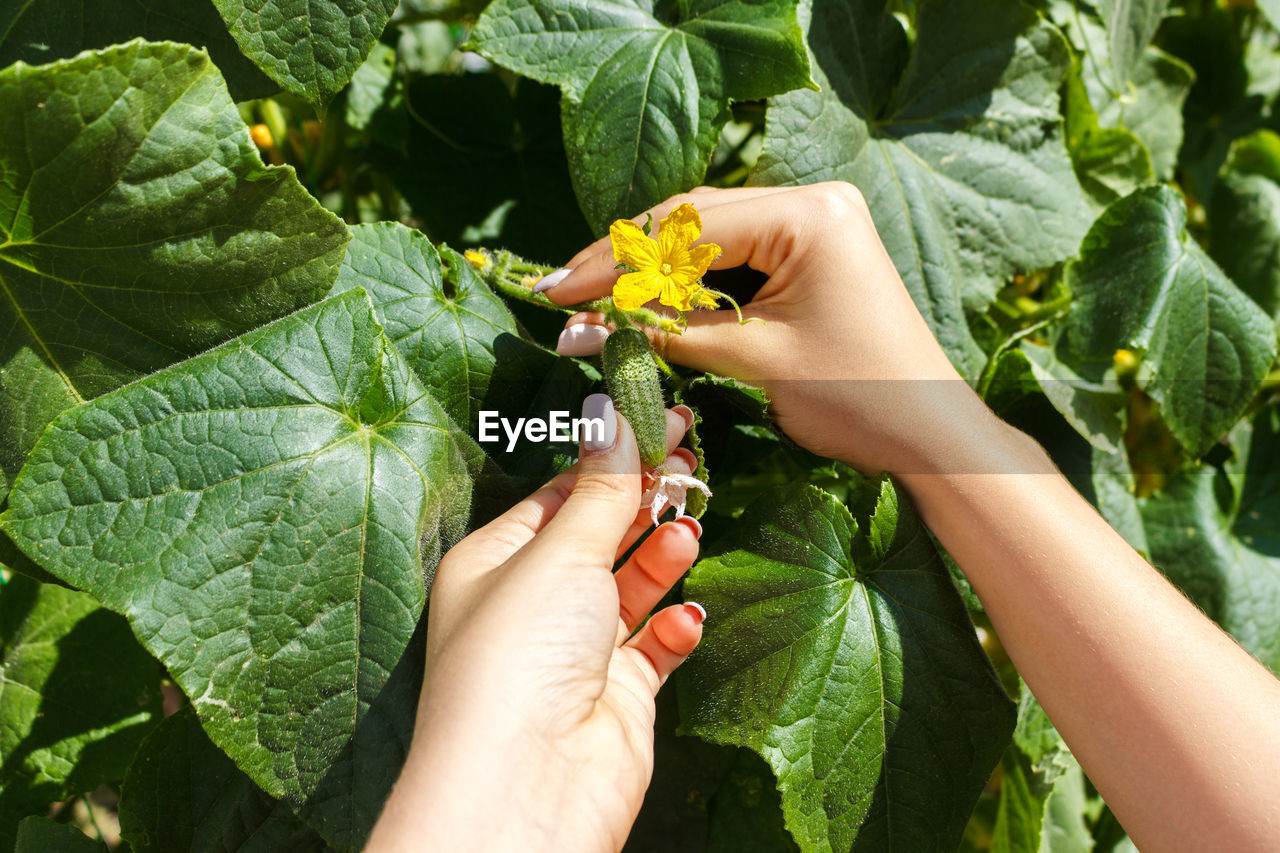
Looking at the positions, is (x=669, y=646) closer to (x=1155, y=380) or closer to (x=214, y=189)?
(x=214, y=189)

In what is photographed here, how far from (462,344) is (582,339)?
0.22 meters

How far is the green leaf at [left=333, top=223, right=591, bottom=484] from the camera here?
1502 mm

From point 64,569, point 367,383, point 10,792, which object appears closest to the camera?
point 64,569

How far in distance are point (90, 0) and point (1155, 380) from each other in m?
2.23

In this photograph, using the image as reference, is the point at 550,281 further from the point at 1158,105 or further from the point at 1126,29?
the point at 1158,105

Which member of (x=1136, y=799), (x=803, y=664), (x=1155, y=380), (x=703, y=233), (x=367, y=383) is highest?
(x=703, y=233)

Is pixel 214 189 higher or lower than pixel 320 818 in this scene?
higher

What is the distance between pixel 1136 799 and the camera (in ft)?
4.57

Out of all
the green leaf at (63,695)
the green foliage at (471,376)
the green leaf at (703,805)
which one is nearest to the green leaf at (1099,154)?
the green foliage at (471,376)

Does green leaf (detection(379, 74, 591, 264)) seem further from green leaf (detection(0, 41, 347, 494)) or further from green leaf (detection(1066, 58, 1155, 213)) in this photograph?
green leaf (detection(1066, 58, 1155, 213))

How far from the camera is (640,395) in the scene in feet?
4.35

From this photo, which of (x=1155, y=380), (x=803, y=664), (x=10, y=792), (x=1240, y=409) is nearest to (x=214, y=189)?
(x=803, y=664)

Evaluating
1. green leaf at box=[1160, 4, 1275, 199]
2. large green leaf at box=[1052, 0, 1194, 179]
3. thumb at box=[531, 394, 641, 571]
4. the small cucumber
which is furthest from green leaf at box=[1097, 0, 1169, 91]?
thumb at box=[531, 394, 641, 571]

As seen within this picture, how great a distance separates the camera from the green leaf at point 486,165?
2.09m
